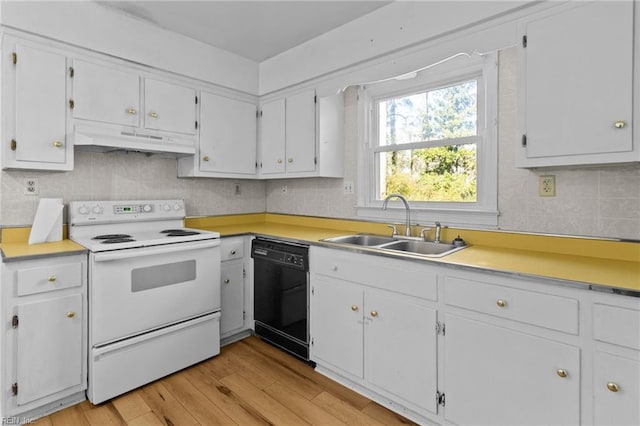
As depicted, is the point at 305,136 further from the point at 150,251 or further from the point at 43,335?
the point at 43,335

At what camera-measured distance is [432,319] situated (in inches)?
68.6

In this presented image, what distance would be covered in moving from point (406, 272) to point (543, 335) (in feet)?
2.17

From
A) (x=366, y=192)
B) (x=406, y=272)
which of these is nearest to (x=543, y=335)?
(x=406, y=272)

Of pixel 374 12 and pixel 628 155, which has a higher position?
pixel 374 12

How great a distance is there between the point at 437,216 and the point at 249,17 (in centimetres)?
204

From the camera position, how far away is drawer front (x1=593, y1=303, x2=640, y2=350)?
1194 mm

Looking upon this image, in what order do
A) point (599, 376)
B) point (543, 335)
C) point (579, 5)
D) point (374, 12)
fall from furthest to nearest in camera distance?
point (374, 12), point (579, 5), point (543, 335), point (599, 376)

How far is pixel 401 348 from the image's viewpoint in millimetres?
1883

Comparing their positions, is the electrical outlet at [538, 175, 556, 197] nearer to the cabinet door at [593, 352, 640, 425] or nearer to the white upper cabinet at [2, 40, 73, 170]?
the cabinet door at [593, 352, 640, 425]

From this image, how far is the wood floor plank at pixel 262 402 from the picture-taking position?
6.15 feet

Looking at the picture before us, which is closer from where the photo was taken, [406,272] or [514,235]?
[406,272]

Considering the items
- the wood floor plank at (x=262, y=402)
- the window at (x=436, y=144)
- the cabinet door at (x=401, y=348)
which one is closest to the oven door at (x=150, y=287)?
the wood floor plank at (x=262, y=402)

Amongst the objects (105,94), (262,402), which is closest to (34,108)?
(105,94)

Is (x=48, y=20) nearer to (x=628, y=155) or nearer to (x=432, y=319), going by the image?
(x=432, y=319)
